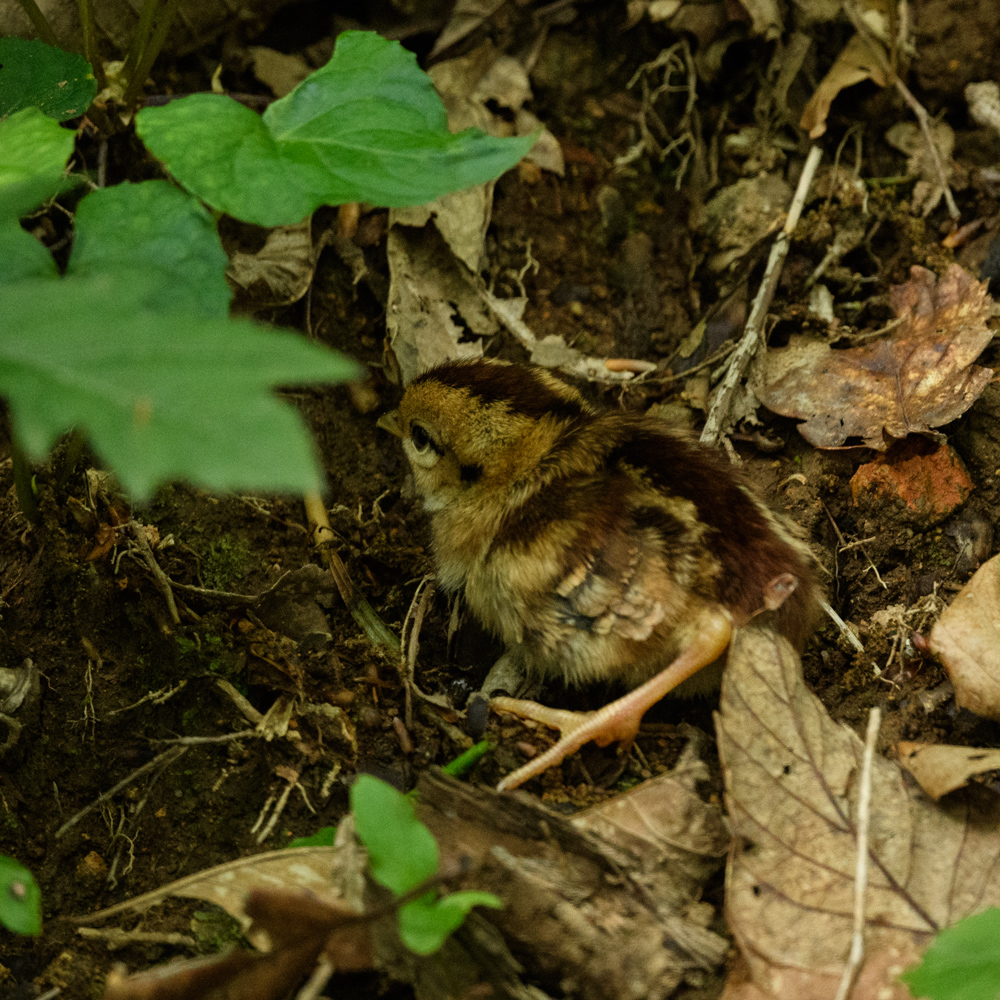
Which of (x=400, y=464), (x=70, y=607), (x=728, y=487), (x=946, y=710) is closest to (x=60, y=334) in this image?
(x=70, y=607)

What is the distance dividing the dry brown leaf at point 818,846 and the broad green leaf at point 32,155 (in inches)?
81.9

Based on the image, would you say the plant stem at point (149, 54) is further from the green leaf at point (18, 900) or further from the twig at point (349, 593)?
the green leaf at point (18, 900)

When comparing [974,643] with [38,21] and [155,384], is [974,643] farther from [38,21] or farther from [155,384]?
[38,21]

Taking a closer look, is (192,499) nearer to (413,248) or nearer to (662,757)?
(413,248)

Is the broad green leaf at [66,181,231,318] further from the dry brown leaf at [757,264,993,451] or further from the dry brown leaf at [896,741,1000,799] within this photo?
the dry brown leaf at [757,264,993,451]

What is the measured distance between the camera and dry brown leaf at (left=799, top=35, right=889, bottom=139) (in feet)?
14.2

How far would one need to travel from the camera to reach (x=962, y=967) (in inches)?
77.5

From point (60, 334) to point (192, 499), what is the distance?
5.76ft

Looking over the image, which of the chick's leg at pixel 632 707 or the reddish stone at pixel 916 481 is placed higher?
the reddish stone at pixel 916 481

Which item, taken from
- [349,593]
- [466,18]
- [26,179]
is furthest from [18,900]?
[466,18]

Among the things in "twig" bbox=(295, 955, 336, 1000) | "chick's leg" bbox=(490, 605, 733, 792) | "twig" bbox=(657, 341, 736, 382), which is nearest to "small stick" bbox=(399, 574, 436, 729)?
"chick's leg" bbox=(490, 605, 733, 792)

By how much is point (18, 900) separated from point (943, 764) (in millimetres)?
2266

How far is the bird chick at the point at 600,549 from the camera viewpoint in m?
2.88

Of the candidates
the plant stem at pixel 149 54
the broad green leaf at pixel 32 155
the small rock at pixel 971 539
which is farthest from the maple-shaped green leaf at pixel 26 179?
the small rock at pixel 971 539
